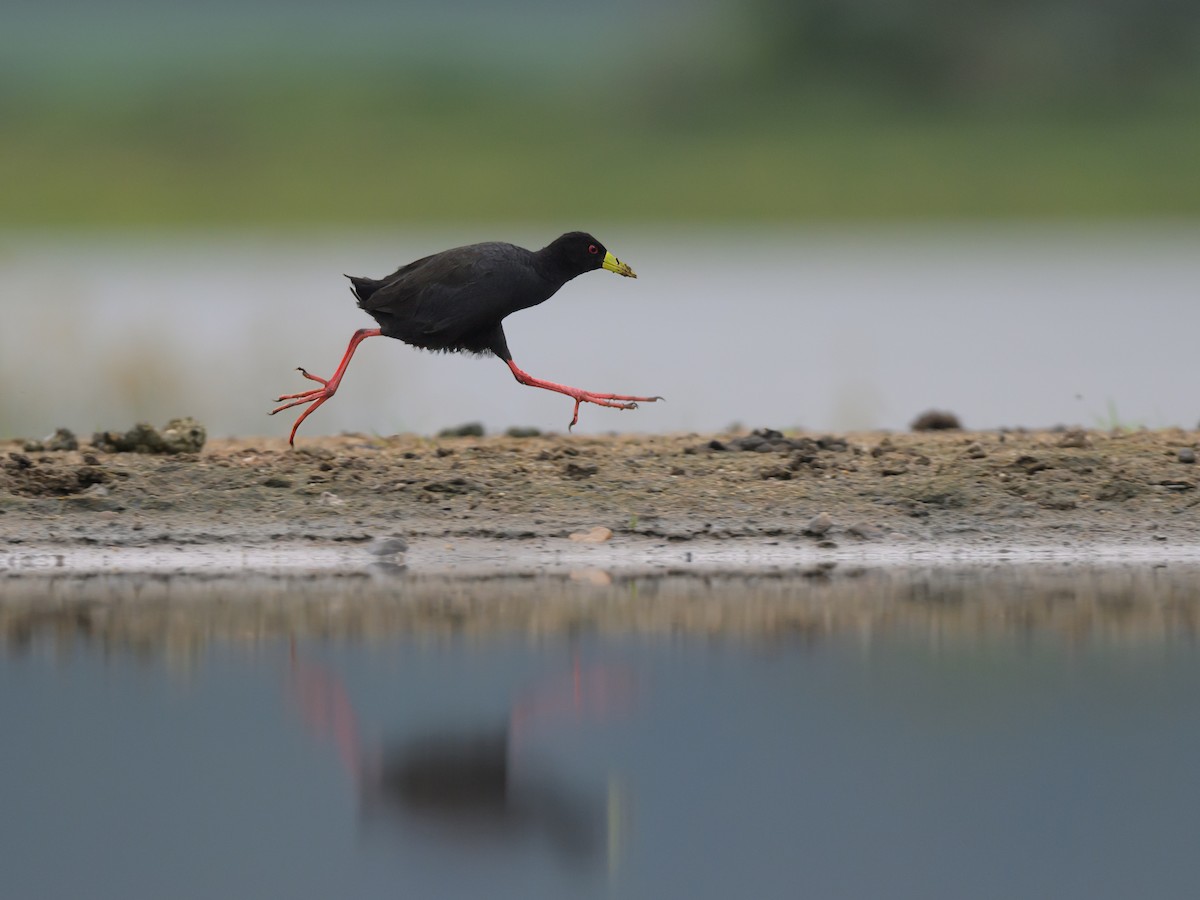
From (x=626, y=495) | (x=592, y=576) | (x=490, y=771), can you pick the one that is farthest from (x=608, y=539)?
(x=490, y=771)

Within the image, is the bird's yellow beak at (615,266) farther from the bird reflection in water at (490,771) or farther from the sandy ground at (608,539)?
the bird reflection in water at (490,771)

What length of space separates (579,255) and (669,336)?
405 inches

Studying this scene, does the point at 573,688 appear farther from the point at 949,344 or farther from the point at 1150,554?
the point at 949,344

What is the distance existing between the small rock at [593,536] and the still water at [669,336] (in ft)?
10.5

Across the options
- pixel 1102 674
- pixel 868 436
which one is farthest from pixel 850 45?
pixel 1102 674

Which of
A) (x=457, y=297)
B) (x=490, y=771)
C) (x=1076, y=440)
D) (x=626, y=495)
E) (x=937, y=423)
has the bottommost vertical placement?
(x=490, y=771)

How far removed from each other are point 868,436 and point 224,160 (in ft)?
90.9

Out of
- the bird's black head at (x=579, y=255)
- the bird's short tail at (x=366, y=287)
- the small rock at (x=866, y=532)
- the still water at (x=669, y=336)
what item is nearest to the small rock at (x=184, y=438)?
the bird's short tail at (x=366, y=287)

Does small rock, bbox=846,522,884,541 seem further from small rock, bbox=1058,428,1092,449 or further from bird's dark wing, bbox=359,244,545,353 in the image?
bird's dark wing, bbox=359,244,545,353

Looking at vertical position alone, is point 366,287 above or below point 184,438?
above

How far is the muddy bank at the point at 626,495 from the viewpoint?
27.3ft

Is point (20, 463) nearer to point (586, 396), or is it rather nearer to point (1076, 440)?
point (586, 396)

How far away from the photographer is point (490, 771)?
532 cm

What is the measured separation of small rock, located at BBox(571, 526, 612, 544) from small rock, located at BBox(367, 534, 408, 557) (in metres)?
0.68
